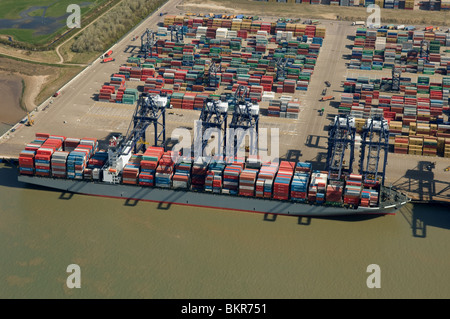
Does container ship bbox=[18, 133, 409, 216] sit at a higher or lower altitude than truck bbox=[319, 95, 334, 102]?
lower

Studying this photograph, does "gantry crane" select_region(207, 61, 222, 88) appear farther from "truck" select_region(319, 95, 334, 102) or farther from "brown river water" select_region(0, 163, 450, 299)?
"brown river water" select_region(0, 163, 450, 299)

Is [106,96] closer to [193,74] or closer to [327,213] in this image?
[193,74]

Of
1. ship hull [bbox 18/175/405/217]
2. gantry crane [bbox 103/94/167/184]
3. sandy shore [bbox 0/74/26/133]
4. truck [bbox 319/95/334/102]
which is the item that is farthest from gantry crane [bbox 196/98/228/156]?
sandy shore [bbox 0/74/26/133]

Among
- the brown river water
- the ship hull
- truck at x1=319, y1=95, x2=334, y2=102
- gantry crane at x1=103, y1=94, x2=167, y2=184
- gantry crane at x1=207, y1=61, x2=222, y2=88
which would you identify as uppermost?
gantry crane at x1=207, y1=61, x2=222, y2=88

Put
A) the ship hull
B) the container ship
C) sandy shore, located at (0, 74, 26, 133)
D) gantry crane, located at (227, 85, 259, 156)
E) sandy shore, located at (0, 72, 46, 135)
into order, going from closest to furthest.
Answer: the container ship → the ship hull → gantry crane, located at (227, 85, 259, 156) → sandy shore, located at (0, 74, 26, 133) → sandy shore, located at (0, 72, 46, 135)

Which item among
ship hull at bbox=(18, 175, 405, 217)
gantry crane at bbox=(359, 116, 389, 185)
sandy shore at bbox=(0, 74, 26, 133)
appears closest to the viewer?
ship hull at bbox=(18, 175, 405, 217)

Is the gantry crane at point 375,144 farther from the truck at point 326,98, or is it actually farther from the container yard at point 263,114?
the truck at point 326,98

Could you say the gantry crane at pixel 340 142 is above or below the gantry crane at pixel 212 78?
below

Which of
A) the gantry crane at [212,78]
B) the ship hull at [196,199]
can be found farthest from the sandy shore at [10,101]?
the gantry crane at [212,78]
